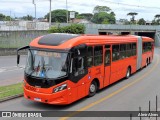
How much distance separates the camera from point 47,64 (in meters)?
11.6

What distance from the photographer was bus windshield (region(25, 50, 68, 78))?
11406 mm

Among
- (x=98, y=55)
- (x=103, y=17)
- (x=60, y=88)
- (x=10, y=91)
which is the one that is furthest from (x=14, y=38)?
(x=103, y=17)

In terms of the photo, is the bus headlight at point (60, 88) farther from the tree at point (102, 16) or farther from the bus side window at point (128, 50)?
the tree at point (102, 16)

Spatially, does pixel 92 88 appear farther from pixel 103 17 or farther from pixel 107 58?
pixel 103 17

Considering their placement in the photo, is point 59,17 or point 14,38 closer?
point 14,38

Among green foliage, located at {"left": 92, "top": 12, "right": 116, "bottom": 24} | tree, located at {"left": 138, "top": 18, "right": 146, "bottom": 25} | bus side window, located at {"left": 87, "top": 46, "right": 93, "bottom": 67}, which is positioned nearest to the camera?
bus side window, located at {"left": 87, "top": 46, "right": 93, "bottom": 67}

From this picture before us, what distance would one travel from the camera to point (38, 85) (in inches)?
451

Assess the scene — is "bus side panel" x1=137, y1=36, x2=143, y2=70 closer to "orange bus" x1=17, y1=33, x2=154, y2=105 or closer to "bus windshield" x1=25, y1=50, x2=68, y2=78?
"orange bus" x1=17, y1=33, x2=154, y2=105

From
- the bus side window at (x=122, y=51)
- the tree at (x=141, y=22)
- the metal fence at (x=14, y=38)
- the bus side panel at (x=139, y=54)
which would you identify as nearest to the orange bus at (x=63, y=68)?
the bus side window at (x=122, y=51)

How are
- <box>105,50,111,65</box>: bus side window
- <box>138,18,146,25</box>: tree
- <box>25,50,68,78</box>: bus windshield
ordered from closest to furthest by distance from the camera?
<box>25,50,68,78</box>: bus windshield, <box>105,50,111,65</box>: bus side window, <box>138,18,146,25</box>: tree

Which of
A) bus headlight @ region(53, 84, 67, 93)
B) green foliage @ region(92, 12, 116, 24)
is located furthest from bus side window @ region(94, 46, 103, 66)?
green foliage @ region(92, 12, 116, 24)

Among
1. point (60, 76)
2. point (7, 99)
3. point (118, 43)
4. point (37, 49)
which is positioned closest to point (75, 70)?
point (60, 76)

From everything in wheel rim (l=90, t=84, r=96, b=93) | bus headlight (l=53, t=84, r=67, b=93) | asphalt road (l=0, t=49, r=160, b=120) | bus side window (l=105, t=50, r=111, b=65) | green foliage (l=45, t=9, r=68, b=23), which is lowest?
asphalt road (l=0, t=49, r=160, b=120)

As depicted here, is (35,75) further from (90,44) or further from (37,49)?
(90,44)
